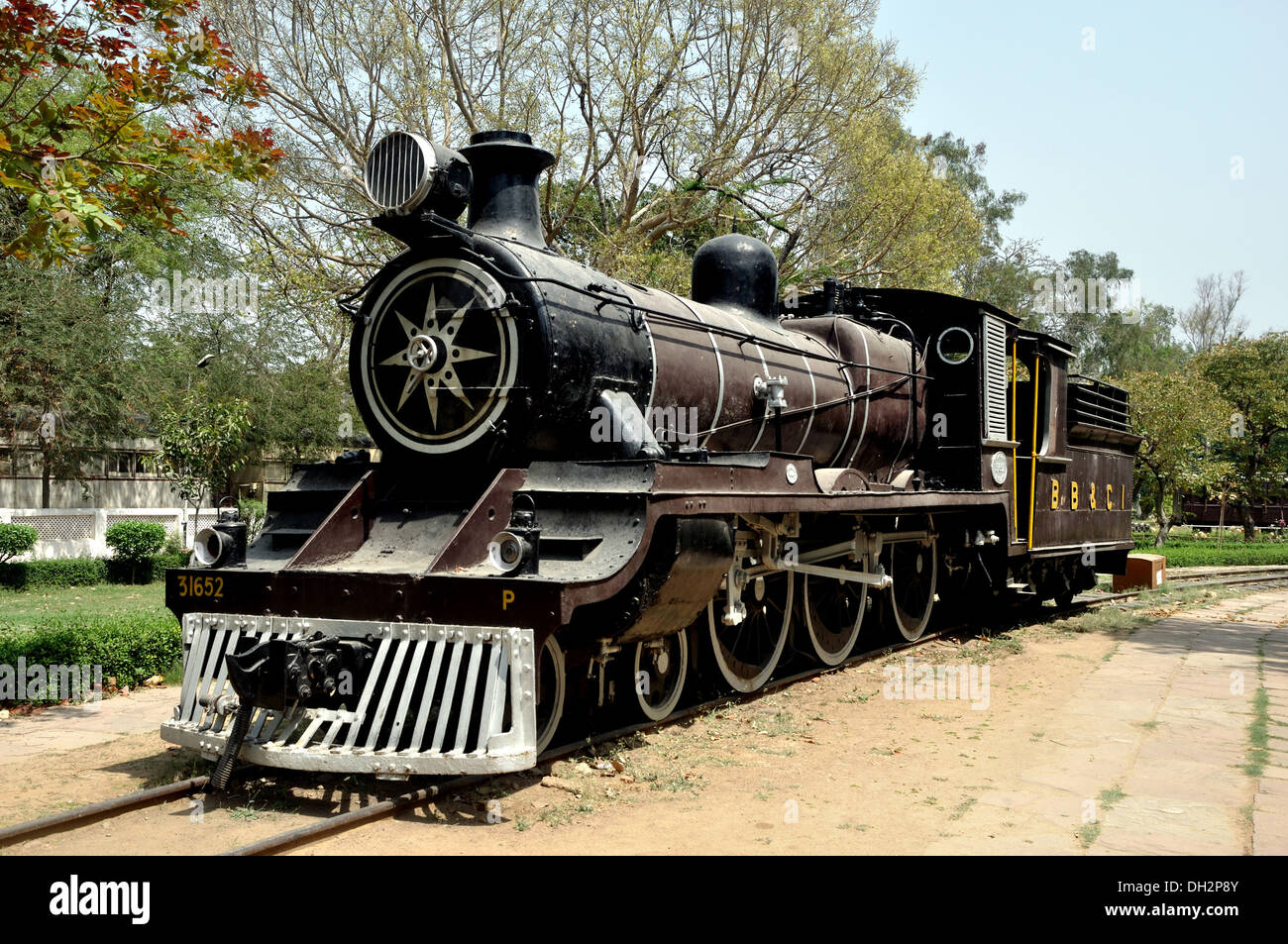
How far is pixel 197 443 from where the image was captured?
59.2ft

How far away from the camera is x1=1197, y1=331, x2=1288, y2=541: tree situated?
33094 millimetres

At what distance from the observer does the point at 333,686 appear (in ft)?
16.0

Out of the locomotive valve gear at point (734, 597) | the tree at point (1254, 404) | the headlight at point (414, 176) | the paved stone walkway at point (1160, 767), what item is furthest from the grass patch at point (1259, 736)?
the tree at point (1254, 404)

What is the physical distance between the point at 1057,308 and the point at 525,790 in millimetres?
45138

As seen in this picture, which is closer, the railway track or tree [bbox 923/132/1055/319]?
the railway track

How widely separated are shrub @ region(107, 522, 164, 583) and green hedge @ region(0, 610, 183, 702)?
9316 mm

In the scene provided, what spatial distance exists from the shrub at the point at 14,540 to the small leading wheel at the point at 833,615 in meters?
13.1

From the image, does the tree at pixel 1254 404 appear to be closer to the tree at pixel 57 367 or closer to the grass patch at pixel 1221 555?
the grass patch at pixel 1221 555

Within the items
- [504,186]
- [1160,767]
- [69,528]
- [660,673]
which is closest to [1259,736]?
[1160,767]

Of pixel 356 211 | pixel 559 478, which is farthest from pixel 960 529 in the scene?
pixel 356 211

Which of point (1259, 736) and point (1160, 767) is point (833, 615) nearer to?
point (1259, 736)

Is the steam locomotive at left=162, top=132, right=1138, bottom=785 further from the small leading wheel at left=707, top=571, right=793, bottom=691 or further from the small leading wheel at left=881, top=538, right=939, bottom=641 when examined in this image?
the small leading wheel at left=881, top=538, right=939, bottom=641

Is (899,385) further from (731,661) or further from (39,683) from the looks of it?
(39,683)

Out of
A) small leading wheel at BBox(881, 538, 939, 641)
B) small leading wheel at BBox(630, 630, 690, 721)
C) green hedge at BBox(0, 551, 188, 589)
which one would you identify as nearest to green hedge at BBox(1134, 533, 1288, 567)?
small leading wheel at BBox(881, 538, 939, 641)
